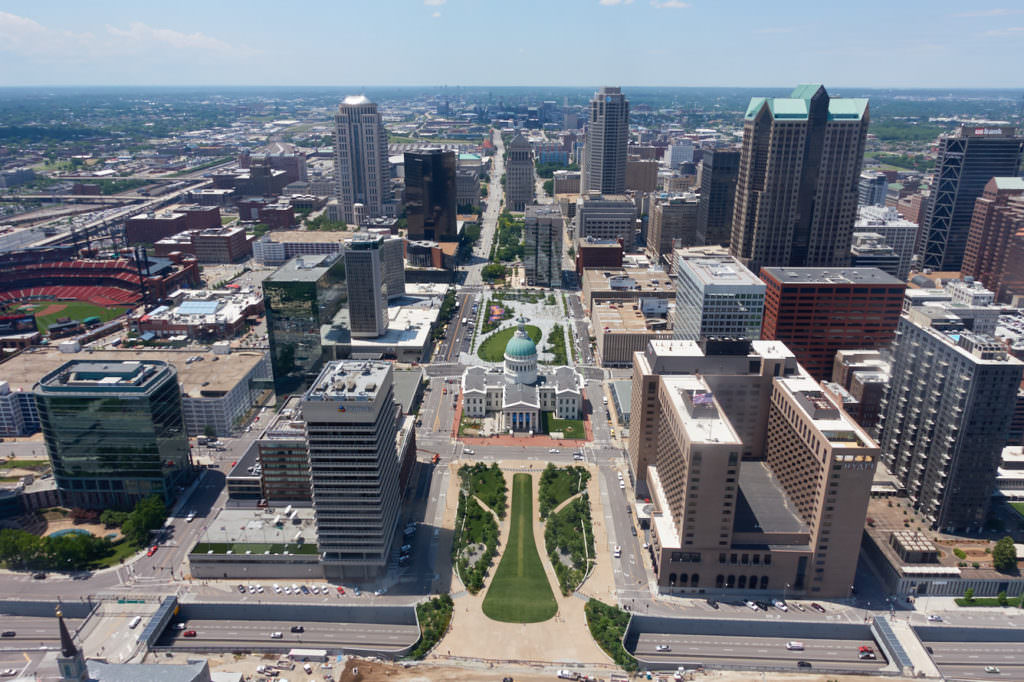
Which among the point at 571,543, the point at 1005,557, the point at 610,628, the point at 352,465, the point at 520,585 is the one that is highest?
the point at 352,465

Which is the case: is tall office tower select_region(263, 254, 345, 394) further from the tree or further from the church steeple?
the tree

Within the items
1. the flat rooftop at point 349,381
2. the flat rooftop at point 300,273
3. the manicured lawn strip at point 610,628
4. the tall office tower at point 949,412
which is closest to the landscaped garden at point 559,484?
the manicured lawn strip at point 610,628

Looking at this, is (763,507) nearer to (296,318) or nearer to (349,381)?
(349,381)

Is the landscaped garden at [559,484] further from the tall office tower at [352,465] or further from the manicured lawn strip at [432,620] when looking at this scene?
the tall office tower at [352,465]

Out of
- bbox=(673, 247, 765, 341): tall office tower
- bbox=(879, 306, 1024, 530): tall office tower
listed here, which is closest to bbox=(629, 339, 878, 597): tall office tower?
bbox=(879, 306, 1024, 530): tall office tower

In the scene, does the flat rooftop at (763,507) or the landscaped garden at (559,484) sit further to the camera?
the landscaped garden at (559,484)

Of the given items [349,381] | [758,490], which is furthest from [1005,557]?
[349,381]

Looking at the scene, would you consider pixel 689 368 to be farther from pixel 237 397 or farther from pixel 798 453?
pixel 237 397
